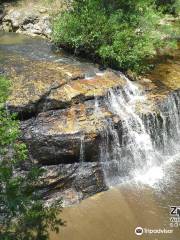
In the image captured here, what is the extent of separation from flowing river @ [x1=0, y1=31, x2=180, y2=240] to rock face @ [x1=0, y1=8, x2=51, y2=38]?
197 inches

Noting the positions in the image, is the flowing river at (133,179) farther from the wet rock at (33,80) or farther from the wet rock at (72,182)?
the wet rock at (33,80)

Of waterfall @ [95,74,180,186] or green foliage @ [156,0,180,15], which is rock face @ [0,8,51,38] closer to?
green foliage @ [156,0,180,15]

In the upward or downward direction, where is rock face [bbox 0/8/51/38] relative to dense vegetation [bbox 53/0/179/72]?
downward

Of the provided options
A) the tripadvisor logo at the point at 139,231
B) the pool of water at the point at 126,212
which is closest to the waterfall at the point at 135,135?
the pool of water at the point at 126,212

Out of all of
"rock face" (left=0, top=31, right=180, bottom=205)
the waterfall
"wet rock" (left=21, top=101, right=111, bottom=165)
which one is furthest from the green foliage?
"wet rock" (left=21, top=101, right=111, bottom=165)

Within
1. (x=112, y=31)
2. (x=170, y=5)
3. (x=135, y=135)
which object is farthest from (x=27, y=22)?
(x=135, y=135)

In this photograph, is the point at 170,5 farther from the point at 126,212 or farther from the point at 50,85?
the point at 126,212

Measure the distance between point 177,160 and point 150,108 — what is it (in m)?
1.89

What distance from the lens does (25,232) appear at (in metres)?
7.26

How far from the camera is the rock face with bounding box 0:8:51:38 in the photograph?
2158 cm

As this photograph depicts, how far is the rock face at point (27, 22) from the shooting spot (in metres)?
21.6

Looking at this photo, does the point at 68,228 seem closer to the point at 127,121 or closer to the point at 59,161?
the point at 59,161

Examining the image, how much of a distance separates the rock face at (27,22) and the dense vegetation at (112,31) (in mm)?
3414

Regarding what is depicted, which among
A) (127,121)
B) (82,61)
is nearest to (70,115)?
(127,121)
